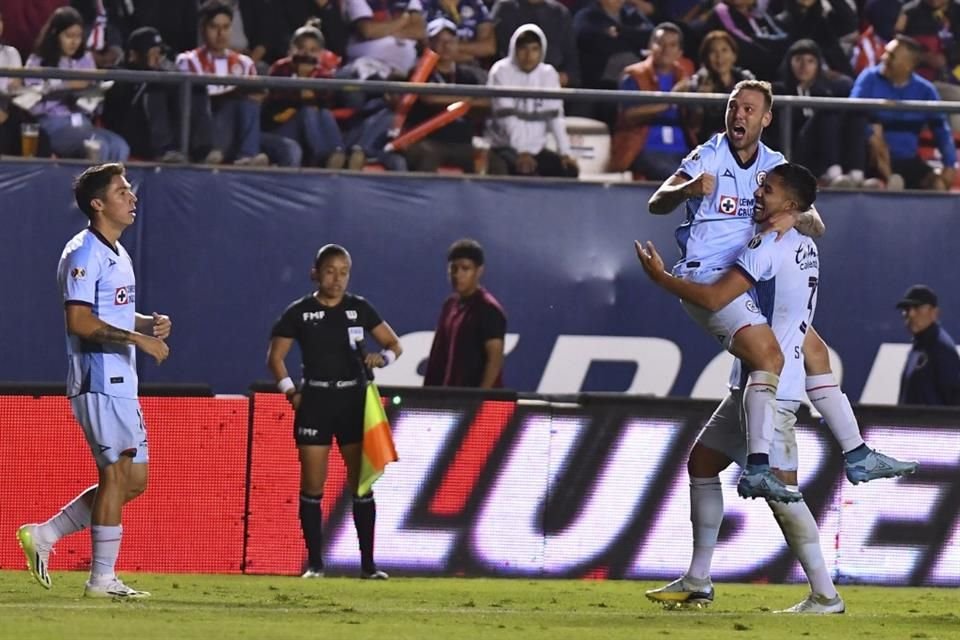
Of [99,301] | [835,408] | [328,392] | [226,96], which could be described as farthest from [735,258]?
[226,96]

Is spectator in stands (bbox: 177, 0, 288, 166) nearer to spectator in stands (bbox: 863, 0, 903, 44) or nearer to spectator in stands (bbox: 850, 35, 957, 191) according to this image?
spectator in stands (bbox: 850, 35, 957, 191)

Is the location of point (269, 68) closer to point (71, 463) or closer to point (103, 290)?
point (71, 463)

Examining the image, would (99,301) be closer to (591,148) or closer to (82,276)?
(82,276)

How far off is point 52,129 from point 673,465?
5353mm

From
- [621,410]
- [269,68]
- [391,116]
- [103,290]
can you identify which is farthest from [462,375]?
[103,290]

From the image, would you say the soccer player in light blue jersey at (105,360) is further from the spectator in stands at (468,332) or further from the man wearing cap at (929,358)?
the man wearing cap at (929,358)

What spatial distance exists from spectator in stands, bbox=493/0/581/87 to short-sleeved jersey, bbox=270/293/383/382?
14.4 ft

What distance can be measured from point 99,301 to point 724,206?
326 centimetres

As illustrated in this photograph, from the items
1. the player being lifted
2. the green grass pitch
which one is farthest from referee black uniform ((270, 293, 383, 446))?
the player being lifted

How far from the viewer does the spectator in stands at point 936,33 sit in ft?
56.2

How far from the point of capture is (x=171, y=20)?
51.2 feet

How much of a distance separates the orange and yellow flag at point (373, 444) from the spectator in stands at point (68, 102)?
134 inches

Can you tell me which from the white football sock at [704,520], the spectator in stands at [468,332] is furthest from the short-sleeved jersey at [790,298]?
the spectator in stands at [468,332]

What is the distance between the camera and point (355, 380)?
12.6 metres
